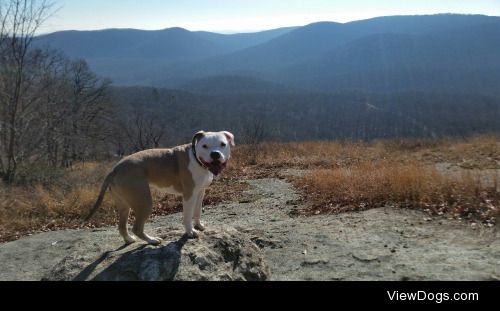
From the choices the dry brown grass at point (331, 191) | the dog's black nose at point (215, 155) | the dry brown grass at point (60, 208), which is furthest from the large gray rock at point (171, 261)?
the dry brown grass at point (60, 208)

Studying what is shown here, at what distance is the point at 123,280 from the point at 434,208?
538cm

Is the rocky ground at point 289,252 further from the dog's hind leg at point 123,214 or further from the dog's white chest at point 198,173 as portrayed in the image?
the dog's white chest at point 198,173

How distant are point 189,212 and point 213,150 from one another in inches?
33.1

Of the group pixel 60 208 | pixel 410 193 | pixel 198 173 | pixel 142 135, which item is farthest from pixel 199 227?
pixel 142 135

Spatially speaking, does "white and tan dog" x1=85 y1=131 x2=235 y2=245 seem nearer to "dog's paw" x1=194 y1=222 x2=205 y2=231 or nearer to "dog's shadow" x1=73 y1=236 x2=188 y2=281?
"dog's paw" x1=194 y1=222 x2=205 y2=231

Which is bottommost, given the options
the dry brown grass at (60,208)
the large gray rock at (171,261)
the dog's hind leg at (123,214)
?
the dry brown grass at (60,208)

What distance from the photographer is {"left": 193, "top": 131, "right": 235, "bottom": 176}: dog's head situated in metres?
4.58

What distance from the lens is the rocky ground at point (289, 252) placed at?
181 inches

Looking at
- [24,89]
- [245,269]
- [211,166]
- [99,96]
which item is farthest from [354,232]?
[99,96]

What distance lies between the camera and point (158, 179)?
5.01 meters

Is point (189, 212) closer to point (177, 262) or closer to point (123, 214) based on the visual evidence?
point (177, 262)

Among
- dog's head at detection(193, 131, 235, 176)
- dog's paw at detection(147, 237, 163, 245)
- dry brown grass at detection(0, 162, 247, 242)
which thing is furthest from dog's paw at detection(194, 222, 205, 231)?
dry brown grass at detection(0, 162, 247, 242)
